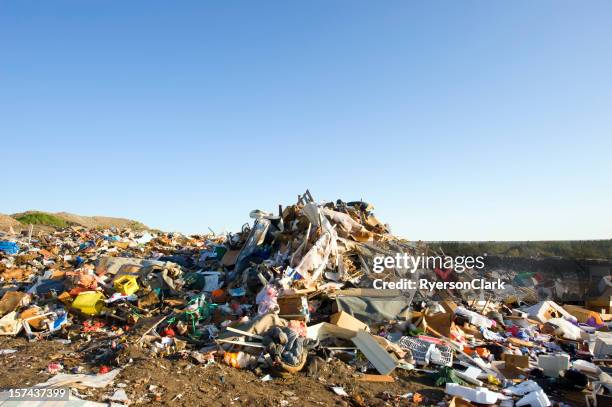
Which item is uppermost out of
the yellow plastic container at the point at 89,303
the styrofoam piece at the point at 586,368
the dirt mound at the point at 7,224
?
the dirt mound at the point at 7,224

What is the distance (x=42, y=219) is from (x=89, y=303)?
2027cm

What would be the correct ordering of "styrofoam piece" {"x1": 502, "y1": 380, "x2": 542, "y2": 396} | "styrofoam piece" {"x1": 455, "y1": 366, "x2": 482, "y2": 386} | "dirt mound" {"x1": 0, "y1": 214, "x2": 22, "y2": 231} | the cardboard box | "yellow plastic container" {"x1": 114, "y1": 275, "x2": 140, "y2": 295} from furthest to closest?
"dirt mound" {"x1": 0, "y1": 214, "x2": 22, "y2": 231} < "yellow plastic container" {"x1": 114, "y1": 275, "x2": 140, "y2": 295} < the cardboard box < "styrofoam piece" {"x1": 455, "y1": 366, "x2": 482, "y2": 386} < "styrofoam piece" {"x1": 502, "y1": 380, "x2": 542, "y2": 396}

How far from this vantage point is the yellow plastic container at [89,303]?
7.81m

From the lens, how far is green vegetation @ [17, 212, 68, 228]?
24.1 metres

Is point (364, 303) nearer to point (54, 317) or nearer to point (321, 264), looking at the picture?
point (321, 264)

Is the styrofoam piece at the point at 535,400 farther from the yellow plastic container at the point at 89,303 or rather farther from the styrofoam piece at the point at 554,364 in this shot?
the yellow plastic container at the point at 89,303

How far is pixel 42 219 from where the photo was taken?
80.5 ft

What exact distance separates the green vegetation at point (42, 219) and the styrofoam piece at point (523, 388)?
24902mm

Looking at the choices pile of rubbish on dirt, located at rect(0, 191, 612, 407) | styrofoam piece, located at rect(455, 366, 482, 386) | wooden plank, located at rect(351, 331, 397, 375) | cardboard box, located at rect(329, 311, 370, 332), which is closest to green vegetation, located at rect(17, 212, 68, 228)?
pile of rubbish on dirt, located at rect(0, 191, 612, 407)

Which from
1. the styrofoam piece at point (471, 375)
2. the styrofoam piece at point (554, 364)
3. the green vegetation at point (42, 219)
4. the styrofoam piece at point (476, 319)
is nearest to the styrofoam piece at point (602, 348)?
the styrofoam piece at point (476, 319)

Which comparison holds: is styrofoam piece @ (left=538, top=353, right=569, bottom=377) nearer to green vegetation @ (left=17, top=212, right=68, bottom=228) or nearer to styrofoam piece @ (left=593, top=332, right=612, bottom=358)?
styrofoam piece @ (left=593, top=332, right=612, bottom=358)

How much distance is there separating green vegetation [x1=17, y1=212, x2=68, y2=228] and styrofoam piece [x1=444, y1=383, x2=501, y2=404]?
2454 cm

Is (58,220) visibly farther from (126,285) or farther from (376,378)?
(376,378)

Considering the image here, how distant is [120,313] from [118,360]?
2.57 m
